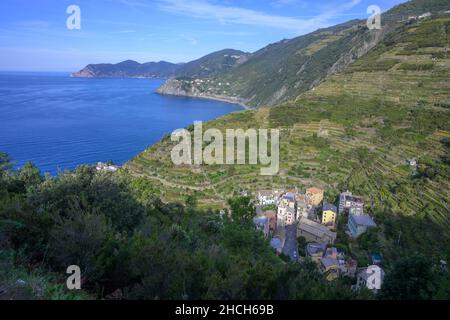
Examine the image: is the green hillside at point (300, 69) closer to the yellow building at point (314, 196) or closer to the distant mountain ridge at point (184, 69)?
the distant mountain ridge at point (184, 69)

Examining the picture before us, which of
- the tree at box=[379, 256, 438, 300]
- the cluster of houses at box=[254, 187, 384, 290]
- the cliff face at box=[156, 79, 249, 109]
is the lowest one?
the cluster of houses at box=[254, 187, 384, 290]

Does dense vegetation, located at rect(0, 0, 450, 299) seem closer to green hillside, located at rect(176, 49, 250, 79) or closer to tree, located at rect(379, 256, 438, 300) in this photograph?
tree, located at rect(379, 256, 438, 300)

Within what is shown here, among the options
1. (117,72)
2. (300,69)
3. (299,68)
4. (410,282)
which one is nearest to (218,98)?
(299,68)

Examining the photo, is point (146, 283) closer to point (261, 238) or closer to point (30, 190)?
point (30, 190)

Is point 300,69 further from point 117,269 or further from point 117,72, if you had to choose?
point 117,72

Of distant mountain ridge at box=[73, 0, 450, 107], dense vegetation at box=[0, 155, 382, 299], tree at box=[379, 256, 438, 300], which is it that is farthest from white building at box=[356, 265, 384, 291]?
distant mountain ridge at box=[73, 0, 450, 107]

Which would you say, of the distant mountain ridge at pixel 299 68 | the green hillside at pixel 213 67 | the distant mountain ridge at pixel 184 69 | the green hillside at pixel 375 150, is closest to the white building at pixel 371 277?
the green hillside at pixel 375 150

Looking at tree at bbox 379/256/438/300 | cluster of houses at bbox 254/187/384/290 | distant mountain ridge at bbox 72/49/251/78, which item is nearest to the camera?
tree at bbox 379/256/438/300

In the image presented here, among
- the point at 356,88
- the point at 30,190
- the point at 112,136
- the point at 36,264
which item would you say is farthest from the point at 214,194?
the point at 112,136
